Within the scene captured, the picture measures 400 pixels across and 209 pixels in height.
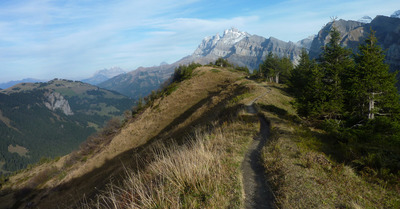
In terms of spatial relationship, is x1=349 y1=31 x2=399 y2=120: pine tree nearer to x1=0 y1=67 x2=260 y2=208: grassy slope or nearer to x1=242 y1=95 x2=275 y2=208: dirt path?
x1=242 y1=95 x2=275 y2=208: dirt path

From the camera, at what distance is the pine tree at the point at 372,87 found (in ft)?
56.4

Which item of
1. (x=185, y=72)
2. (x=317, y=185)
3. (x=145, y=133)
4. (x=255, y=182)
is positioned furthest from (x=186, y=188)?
(x=185, y=72)

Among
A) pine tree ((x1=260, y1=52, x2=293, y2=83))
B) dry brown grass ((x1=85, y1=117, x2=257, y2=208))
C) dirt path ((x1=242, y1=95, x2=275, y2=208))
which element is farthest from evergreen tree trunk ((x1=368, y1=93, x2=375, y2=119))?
pine tree ((x1=260, y1=52, x2=293, y2=83))

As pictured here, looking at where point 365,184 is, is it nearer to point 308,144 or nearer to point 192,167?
point 308,144

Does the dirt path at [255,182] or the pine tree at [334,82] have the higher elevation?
the pine tree at [334,82]

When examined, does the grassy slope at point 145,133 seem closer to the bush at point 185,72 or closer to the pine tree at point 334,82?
the pine tree at point 334,82

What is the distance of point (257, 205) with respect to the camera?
6102 mm

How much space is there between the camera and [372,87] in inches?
679

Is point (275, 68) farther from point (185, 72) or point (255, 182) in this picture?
point (255, 182)

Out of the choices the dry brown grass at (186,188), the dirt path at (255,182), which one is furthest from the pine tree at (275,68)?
the dry brown grass at (186,188)

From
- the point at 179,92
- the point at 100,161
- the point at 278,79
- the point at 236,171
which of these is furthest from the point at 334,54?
the point at 278,79

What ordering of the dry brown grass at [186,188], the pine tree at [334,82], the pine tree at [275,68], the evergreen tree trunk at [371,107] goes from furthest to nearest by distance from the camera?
1. the pine tree at [275,68]
2. the pine tree at [334,82]
3. the evergreen tree trunk at [371,107]
4. the dry brown grass at [186,188]

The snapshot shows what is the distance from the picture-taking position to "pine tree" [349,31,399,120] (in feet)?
56.4

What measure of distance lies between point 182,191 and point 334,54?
28.4 meters
